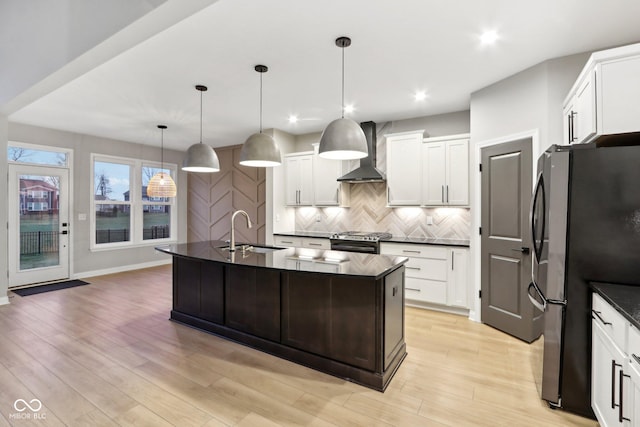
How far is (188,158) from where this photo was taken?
3.51 meters

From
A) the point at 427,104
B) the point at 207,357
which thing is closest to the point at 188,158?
the point at 207,357

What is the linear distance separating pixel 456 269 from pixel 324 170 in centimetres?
260

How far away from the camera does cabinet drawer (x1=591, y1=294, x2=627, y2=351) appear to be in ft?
4.87

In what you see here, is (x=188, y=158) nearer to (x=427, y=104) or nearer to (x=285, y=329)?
(x=285, y=329)

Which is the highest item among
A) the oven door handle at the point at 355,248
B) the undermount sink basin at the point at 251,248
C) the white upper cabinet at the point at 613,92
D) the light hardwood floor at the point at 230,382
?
the white upper cabinet at the point at 613,92

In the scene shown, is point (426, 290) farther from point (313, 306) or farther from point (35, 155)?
point (35, 155)

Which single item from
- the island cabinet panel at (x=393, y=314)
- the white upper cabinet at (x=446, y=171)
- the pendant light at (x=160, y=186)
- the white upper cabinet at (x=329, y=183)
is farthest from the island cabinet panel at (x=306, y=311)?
the pendant light at (x=160, y=186)

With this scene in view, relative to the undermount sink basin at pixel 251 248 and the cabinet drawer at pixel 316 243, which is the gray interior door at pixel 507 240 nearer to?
the cabinet drawer at pixel 316 243

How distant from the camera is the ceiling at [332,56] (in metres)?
2.25

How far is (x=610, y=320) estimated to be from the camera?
1.61 meters

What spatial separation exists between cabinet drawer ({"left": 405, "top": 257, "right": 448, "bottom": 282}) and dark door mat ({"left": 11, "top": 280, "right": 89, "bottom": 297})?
566 cm

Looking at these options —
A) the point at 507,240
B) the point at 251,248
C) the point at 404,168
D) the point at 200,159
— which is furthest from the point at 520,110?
the point at 200,159

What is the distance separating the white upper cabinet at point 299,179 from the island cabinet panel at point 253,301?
2550mm

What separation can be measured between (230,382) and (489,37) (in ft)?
11.8
